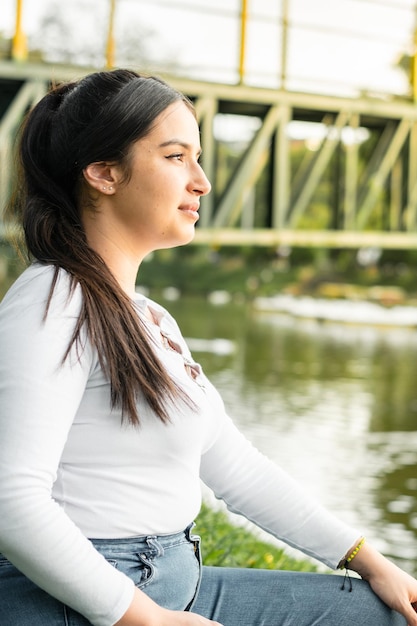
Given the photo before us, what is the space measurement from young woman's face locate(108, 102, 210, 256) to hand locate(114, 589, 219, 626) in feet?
2.00

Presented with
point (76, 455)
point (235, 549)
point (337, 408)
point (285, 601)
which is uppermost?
point (76, 455)

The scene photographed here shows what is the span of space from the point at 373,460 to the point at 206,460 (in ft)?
25.8

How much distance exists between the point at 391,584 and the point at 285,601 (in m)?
0.20

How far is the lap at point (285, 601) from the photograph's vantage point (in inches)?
78.4

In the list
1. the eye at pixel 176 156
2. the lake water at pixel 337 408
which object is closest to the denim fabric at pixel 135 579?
the eye at pixel 176 156

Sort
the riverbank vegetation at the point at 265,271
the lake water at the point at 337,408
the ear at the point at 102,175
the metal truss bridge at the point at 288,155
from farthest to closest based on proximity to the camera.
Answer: the riverbank vegetation at the point at 265,271, the metal truss bridge at the point at 288,155, the lake water at the point at 337,408, the ear at the point at 102,175

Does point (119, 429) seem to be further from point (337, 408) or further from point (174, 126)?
point (337, 408)

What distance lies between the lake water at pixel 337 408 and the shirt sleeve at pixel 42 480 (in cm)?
468

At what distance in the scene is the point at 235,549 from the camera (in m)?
4.59

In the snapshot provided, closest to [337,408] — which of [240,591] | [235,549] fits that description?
[235,549]

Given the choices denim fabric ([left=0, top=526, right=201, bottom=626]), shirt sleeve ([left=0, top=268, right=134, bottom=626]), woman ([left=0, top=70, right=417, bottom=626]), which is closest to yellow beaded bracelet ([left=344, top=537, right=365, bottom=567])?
Answer: woman ([left=0, top=70, right=417, bottom=626])

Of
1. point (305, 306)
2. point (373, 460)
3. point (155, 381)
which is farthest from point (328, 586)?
point (305, 306)

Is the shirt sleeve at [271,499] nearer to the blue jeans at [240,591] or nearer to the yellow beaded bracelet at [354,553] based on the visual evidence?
the yellow beaded bracelet at [354,553]

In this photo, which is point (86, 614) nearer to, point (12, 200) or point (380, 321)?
point (12, 200)
